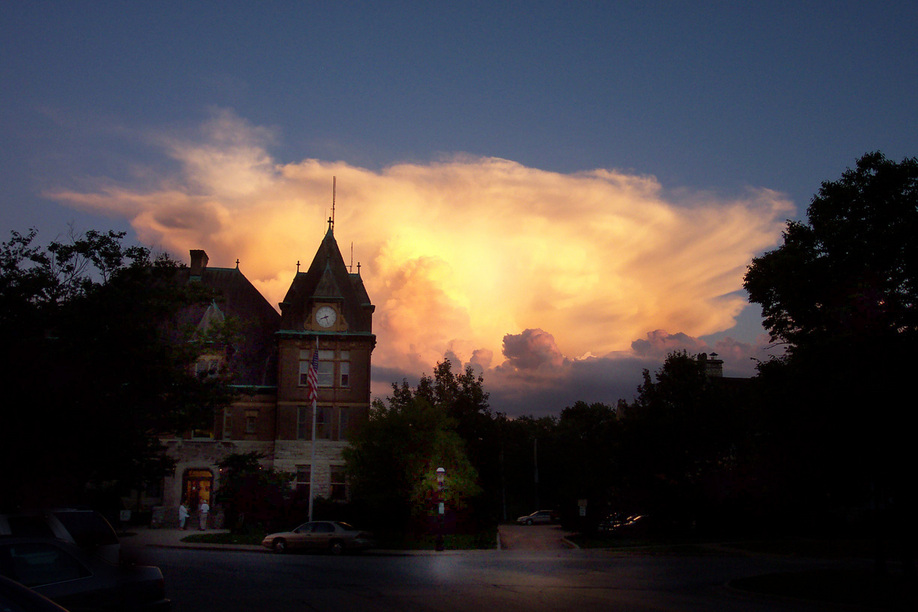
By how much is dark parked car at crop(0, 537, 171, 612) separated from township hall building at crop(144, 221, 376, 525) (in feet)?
130

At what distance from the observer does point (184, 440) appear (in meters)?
49.2

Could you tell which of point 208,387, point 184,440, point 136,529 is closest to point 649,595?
point 208,387

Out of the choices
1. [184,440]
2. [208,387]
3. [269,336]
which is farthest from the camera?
[269,336]

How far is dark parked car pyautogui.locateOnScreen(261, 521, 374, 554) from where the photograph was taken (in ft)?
104

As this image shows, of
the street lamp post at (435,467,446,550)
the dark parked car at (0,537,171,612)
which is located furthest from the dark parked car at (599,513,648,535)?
the dark parked car at (0,537,171,612)

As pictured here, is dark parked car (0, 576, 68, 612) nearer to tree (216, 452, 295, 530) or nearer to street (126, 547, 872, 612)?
street (126, 547, 872, 612)

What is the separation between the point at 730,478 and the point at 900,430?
721 inches

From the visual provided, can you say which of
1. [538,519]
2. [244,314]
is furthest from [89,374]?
[538,519]

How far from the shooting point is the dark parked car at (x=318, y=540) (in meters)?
31.8

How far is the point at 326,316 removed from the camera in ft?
171

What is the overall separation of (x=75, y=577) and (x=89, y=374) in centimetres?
1559

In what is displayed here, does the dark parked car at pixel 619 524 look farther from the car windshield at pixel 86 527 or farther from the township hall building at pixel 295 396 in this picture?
the car windshield at pixel 86 527

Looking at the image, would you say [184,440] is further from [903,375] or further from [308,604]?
[903,375]

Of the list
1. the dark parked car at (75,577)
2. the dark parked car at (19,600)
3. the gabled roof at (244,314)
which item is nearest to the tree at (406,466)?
the gabled roof at (244,314)
